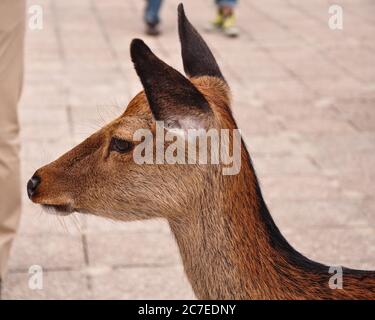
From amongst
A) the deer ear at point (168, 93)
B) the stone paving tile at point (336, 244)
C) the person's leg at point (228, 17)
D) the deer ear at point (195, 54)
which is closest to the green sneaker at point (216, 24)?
the person's leg at point (228, 17)

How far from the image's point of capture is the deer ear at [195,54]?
2354 millimetres

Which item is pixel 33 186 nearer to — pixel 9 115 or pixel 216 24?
pixel 9 115

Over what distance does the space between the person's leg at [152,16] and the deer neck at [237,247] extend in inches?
273

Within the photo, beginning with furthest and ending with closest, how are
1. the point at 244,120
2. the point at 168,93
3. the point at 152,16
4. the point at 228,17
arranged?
the point at 228,17 < the point at 152,16 < the point at 244,120 < the point at 168,93

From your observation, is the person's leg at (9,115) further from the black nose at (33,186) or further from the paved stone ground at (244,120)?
the black nose at (33,186)

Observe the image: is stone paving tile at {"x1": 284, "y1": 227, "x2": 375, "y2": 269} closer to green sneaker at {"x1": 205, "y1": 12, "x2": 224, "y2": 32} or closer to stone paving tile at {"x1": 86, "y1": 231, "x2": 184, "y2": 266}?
stone paving tile at {"x1": 86, "y1": 231, "x2": 184, "y2": 266}

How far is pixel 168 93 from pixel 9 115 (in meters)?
2.19

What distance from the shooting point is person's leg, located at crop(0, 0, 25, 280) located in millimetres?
3719

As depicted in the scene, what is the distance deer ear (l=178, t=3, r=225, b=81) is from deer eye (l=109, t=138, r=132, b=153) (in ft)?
1.08

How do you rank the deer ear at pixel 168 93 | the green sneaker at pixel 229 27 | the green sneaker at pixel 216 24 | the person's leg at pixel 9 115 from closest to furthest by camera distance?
1. the deer ear at pixel 168 93
2. the person's leg at pixel 9 115
3. the green sneaker at pixel 229 27
4. the green sneaker at pixel 216 24

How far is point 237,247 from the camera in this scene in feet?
7.68

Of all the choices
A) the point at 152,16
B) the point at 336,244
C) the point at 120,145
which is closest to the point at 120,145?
the point at 120,145

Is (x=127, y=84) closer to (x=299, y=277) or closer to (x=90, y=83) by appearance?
(x=90, y=83)

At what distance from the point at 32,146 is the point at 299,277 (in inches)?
163
